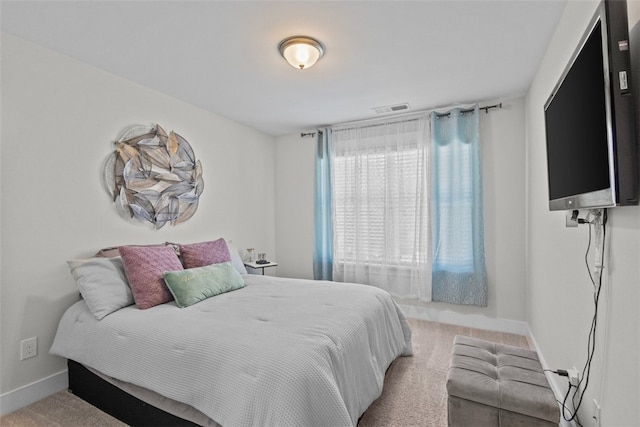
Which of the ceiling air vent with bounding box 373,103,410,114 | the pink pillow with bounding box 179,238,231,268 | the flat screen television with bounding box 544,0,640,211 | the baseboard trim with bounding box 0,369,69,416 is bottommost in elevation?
the baseboard trim with bounding box 0,369,69,416

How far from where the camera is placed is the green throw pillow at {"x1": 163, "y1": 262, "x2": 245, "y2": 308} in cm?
228

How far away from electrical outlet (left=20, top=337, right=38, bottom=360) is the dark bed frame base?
0.23 m

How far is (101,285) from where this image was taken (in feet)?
7.11

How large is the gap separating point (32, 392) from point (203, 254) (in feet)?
4.81

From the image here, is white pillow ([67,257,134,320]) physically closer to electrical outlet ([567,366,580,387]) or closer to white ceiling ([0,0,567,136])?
white ceiling ([0,0,567,136])

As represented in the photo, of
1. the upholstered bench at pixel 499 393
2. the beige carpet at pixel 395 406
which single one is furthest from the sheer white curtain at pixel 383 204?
the upholstered bench at pixel 499 393

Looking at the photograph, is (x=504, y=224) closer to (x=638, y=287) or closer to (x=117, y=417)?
(x=638, y=287)

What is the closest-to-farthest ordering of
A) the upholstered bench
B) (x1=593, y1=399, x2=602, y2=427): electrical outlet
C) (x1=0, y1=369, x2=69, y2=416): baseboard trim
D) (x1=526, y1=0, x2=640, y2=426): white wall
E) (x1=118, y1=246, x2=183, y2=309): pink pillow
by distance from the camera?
(x1=526, y1=0, x2=640, y2=426): white wall → (x1=593, y1=399, x2=602, y2=427): electrical outlet → the upholstered bench → (x1=0, y1=369, x2=69, y2=416): baseboard trim → (x1=118, y1=246, x2=183, y2=309): pink pillow

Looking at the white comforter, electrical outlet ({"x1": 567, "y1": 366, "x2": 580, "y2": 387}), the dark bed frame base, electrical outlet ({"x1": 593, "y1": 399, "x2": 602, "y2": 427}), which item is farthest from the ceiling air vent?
the dark bed frame base

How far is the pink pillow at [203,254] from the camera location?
279cm

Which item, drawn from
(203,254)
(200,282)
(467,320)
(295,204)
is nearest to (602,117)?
(200,282)

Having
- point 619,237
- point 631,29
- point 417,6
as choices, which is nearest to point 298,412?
point 619,237

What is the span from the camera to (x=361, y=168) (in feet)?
13.2

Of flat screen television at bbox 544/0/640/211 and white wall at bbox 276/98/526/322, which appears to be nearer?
flat screen television at bbox 544/0/640/211
